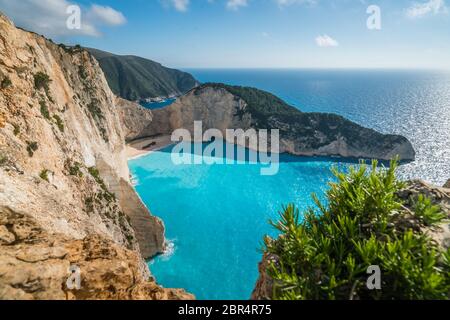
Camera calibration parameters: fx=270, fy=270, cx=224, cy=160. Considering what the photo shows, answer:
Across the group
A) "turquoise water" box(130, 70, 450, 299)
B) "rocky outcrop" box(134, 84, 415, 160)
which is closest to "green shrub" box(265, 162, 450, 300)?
"turquoise water" box(130, 70, 450, 299)

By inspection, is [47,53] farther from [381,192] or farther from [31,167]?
[381,192]

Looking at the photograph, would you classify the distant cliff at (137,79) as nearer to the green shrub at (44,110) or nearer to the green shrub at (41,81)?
the green shrub at (41,81)

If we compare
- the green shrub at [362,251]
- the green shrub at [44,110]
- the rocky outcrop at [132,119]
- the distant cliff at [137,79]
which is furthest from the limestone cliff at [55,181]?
the distant cliff at [137,79]

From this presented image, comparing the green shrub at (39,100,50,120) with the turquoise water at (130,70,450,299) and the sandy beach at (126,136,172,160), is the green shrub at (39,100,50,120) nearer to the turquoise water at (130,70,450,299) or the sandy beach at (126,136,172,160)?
the turquoise water at (130,70,450,299)

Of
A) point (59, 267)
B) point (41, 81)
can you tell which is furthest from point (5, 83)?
point (59, 267)

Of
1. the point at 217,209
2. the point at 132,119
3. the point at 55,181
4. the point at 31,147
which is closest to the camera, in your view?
the point at 31,147

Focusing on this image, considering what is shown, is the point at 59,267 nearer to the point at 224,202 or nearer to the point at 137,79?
the point at 224,202
